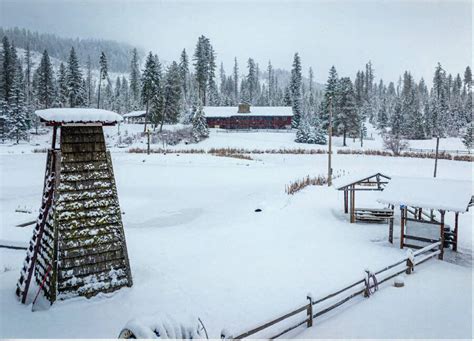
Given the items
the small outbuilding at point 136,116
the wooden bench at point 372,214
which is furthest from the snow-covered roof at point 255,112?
the wooden bench at point 372,214

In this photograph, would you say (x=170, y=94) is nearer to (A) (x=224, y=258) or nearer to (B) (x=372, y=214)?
(B) (x=372, y=214)

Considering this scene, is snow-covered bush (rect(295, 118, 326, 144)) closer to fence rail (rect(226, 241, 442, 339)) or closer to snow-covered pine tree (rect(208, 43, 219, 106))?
snow-covered pine tree (rect(208, 43, 219, 106))

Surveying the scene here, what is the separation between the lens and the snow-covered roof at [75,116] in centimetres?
974

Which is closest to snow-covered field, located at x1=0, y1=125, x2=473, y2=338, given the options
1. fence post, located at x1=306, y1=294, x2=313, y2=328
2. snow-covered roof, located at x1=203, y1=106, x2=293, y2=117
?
fence post, located at x1=306, y1=294, x2=313, y2=328

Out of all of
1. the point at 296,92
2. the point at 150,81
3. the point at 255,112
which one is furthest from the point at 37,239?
the point at 296,92

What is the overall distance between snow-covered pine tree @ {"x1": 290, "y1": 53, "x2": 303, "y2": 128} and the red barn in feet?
8.35

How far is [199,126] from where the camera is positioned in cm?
6294

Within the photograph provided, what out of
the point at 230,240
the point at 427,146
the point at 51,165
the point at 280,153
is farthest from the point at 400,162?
the point at 51,165

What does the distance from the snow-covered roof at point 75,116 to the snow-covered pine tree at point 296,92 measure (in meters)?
70.5

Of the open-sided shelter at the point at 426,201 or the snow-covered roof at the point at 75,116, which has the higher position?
the snow-covered roof at the point at 75,116

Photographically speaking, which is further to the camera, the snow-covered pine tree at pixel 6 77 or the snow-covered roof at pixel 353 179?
the snow-covered pine tree at pixel 6 77

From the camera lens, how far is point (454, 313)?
1014 centimetres

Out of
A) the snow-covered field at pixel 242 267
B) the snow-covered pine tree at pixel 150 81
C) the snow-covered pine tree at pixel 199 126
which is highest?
the snow-covered pine tree at pixel 150 81

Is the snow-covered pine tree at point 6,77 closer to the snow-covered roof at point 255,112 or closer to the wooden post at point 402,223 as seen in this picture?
the snow-covered roof at point 255,112
